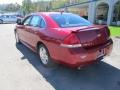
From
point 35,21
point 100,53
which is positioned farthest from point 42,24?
point 100,53

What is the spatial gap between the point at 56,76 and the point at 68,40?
3.56ft

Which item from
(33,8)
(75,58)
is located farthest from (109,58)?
(33,8)

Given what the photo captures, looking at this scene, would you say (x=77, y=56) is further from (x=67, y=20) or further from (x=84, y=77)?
(x=67, y=20)

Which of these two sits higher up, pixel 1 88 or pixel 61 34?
pixel 61 34

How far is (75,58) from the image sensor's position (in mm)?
4344

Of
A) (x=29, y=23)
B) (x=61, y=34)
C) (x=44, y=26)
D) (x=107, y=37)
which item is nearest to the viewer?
(x=61, y=34)

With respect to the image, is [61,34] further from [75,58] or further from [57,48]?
[75,58]

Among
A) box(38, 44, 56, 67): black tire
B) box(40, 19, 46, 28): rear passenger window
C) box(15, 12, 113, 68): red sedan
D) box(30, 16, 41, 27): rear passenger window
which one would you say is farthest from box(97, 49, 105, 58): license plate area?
box(30, 16, 41, 27): rear passenger window

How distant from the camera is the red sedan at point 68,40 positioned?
4.39 m

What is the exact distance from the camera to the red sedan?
439 cm

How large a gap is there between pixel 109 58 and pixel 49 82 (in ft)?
8.52

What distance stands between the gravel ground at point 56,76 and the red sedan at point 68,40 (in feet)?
A: 1.28

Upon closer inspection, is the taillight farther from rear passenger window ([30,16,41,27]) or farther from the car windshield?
rear passenger window ([30,16,41,27])

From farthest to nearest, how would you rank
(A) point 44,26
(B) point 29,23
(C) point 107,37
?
(B) point 29,23 → (A) point 44,26 → (C) point 107,37
